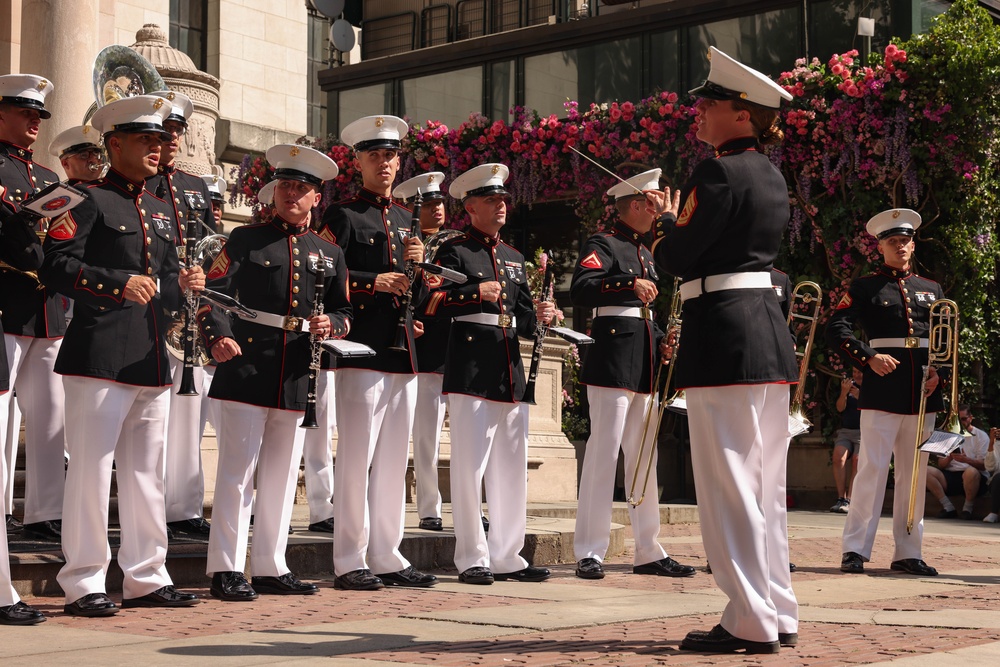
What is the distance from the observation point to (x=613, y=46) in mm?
18391

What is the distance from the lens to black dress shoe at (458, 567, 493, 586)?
26.3ft

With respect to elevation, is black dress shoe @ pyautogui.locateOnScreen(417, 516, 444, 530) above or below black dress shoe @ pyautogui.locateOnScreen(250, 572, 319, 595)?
above

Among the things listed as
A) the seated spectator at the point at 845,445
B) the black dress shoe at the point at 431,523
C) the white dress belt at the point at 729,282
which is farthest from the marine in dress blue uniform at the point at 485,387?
the seated spectator at the point at 845,445

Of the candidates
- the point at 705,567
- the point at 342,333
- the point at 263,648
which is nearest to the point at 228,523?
the point at 342,333

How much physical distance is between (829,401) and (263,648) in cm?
1219

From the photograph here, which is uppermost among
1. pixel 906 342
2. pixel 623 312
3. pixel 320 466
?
pixel 623 312

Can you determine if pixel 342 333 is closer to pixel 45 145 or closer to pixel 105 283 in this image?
pixel 105 283

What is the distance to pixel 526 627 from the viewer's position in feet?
20.1

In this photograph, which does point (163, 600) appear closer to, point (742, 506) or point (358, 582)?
point (358, 582)

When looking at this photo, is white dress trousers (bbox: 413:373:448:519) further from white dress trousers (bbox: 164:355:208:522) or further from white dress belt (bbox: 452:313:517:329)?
white dress belt (bbox: 452:313:517:329)

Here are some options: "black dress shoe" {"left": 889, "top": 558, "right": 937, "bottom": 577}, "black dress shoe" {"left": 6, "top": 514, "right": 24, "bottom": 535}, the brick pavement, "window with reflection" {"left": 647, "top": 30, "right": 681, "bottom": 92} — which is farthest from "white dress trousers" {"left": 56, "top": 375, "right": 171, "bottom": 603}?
"window with reflection" {"left": 647, "top": 30, "right": 681, "bottom": 92}

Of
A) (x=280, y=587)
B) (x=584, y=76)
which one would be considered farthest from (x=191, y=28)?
(x=280, y=587)

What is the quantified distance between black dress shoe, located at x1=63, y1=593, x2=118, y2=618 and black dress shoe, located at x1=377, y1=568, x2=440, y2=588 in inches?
72.6

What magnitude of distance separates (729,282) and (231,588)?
2.96 meters
